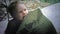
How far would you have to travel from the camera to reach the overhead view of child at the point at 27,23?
1.15 metres

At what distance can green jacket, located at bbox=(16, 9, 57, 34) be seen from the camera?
115cm

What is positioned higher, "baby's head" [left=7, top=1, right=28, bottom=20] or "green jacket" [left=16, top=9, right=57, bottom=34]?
"baby's head" [left=7, top=1, right=28, bottom=20]

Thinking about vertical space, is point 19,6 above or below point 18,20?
above

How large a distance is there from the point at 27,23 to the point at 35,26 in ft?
0.20

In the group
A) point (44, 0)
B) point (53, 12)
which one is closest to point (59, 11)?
point (53, 12)

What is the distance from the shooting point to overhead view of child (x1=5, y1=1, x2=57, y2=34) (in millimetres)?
1154

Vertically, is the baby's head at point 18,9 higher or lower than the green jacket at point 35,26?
higher

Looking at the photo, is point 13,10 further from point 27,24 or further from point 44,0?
point 44,0

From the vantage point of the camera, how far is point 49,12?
147 cm

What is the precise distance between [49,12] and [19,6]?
0.37 metres

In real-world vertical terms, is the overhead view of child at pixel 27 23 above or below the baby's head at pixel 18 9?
below

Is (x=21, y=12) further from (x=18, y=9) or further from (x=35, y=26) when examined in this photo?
(x=35, y=26)

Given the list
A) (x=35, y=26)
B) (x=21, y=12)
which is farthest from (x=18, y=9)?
(x=35, y=26)

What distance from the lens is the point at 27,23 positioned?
3.84 feet
